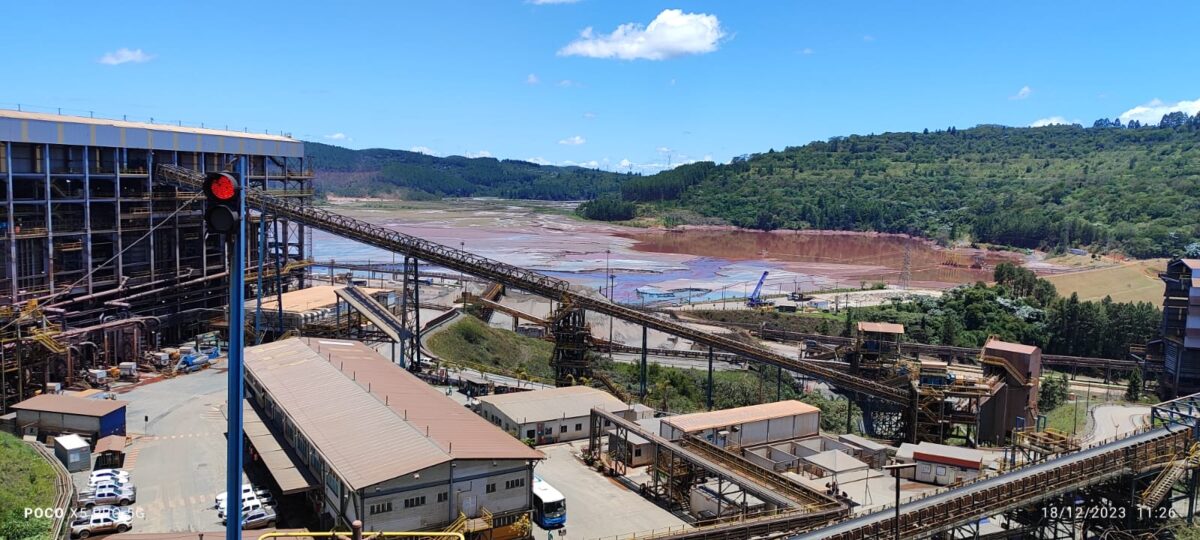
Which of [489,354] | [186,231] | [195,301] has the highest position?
[186,231]

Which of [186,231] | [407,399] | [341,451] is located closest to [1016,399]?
[407,399]

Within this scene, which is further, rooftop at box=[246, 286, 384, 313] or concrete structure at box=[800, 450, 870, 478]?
rooftop at box=[246, 286, 384, 313]

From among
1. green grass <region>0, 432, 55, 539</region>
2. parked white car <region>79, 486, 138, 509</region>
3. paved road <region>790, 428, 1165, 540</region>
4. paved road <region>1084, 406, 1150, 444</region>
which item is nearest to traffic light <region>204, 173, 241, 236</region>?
green grass <region>0, 432, 55, 539</region>

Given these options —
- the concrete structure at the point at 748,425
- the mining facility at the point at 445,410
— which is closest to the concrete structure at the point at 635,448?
the mining facility at the point at 445,410

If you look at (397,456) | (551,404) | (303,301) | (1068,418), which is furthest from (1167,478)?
(303,301)

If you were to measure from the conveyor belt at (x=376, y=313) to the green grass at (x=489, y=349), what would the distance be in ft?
14.2

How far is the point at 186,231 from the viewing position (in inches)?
1964

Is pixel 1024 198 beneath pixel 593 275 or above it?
above

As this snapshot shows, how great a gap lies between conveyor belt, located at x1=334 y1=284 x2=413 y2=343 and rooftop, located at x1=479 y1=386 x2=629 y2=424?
1032 centimetres

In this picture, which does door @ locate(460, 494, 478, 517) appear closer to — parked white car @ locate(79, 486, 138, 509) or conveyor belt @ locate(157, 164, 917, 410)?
parked white car @ locate(79, 486, 138, 509)

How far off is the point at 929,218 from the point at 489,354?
14068 cm

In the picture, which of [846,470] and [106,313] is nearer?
[846,470]

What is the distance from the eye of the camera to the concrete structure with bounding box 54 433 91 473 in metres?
26.9

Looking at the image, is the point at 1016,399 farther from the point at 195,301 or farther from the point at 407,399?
the point at 195,301
